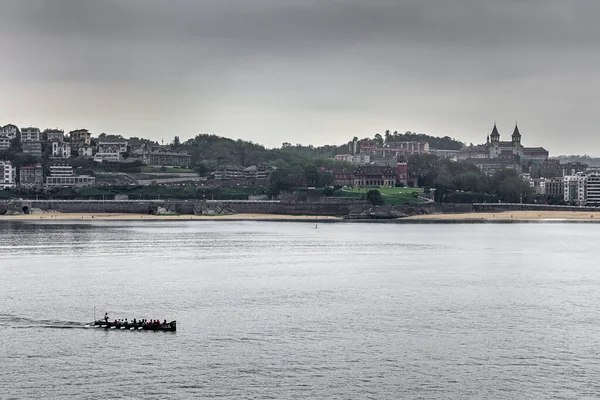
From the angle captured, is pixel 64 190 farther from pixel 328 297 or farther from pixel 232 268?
pixel 328 297

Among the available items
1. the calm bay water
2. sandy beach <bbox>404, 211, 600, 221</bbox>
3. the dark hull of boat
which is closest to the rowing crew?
the dark hull of boat

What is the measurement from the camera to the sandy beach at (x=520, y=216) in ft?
538

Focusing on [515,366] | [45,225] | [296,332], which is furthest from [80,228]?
[515,366]

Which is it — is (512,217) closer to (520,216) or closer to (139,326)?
(520,216)

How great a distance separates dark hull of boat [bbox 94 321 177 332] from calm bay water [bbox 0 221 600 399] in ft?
1.96

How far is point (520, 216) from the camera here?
168 meters

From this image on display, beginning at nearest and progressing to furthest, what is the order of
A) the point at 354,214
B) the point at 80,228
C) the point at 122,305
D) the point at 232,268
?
the point at 122,305, the point at 232,268, the point at 80,228, the point at 354,214

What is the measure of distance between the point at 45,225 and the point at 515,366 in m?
108

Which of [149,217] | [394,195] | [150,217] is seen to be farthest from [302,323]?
[394,195]

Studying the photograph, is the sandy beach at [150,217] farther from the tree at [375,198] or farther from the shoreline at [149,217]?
the tree at [375,198]

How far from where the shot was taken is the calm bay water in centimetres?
3588

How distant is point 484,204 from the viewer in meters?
181

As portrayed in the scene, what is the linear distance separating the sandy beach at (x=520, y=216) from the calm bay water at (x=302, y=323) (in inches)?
2969

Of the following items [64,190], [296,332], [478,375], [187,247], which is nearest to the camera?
[478,375]
